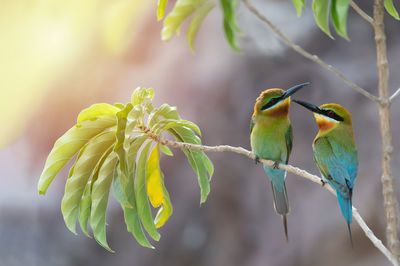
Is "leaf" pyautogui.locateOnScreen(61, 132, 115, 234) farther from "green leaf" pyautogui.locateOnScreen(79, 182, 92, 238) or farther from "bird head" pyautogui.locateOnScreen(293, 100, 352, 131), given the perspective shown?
"bird head" pyautogui.locateOnScreen(293, 100, 352, 131)

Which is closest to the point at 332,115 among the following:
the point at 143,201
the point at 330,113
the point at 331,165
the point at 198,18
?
the point at 330,113

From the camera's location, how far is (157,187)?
134cm

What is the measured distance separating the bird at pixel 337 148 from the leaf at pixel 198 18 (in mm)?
386

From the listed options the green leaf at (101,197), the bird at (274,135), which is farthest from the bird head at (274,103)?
the green leaf at (101,197)

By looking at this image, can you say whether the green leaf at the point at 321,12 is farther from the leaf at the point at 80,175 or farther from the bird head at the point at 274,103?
the leaf at the point at 80,175

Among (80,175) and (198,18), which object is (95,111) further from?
(198,18)

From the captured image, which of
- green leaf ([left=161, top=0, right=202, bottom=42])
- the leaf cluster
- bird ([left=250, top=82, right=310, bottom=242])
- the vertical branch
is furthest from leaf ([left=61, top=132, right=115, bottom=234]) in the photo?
the vertical branch

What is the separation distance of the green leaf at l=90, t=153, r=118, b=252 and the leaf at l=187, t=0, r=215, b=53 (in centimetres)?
39

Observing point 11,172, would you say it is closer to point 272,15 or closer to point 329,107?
point 272,15

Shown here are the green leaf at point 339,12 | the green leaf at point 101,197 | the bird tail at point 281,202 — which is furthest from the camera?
the bird tail at point 281,202

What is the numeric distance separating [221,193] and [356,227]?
0.73 m

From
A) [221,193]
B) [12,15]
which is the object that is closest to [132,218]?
[221,193]

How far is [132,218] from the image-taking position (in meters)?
1.20

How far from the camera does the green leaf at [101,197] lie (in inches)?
44.7
